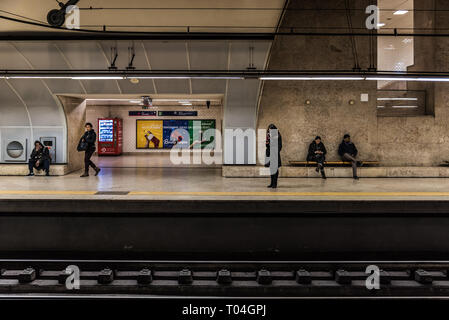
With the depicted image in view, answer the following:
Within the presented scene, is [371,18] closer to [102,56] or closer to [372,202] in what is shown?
[372,202]

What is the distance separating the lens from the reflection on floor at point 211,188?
7688 millimetres

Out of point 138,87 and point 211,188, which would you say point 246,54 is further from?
point 211,188

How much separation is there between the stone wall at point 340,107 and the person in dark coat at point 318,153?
0.54 meters

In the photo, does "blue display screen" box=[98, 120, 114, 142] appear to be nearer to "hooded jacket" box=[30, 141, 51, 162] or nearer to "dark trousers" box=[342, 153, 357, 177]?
"hooded jacket" box=[30, 141, 51, 162]

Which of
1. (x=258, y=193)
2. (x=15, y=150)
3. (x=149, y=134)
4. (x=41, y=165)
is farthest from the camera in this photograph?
(x=149, y=134)

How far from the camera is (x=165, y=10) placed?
834 centimetres

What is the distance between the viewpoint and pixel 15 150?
11.8m

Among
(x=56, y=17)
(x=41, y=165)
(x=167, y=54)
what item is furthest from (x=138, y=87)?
(x=41, y=165)

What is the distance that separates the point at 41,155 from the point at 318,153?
9.19 m

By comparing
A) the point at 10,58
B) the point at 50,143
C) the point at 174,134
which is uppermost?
the point at 10,58

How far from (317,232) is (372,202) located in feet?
4.40

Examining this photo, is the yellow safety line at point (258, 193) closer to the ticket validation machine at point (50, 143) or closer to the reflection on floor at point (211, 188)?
the reflection on floor at point (211, 188)

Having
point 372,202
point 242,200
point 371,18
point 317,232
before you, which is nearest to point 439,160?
point 371,18
